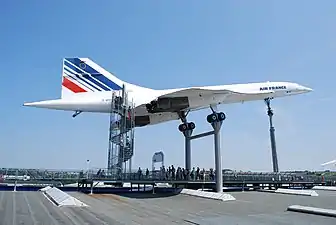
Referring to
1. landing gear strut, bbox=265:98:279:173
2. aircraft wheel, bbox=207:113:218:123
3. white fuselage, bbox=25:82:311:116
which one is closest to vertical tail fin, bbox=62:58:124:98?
white fuselage, bbox=25:82:311:116

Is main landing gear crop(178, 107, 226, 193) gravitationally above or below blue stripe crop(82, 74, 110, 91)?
below

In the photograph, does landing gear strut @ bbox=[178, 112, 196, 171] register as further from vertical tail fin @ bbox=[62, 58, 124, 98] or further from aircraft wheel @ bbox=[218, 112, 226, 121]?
vertical tail fin @ bbox=[62, 58, 124, 98]

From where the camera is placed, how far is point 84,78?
35.6 meters

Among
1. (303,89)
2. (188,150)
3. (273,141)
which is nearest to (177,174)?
(188,150)

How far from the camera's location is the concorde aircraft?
33344mm

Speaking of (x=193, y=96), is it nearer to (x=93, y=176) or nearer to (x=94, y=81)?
(x=94, y=81)

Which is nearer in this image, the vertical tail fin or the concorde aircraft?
the concorde aircraft

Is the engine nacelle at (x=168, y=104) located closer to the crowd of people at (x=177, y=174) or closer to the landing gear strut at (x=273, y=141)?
the crowd of people at (x=177, y=174)

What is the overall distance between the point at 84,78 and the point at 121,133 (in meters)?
7.85

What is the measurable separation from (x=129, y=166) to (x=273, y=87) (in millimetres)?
18502

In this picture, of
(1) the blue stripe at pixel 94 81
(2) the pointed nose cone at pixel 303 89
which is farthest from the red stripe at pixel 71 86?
(2) the pointed nose cone at pixel 303 89

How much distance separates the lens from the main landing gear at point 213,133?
31.4 m

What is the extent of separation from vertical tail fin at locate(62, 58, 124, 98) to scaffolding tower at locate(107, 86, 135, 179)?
1.63 meters

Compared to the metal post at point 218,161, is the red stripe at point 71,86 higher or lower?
higher
